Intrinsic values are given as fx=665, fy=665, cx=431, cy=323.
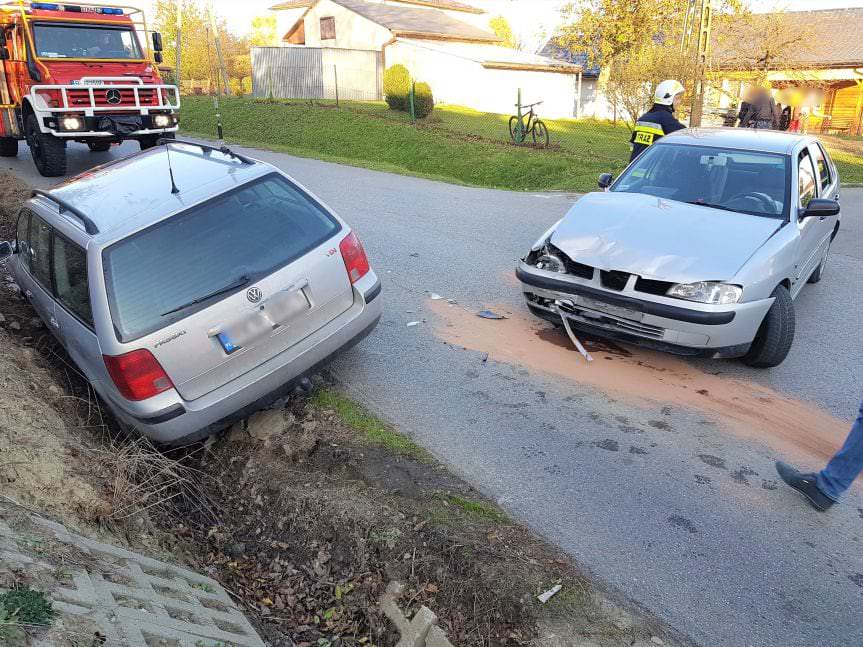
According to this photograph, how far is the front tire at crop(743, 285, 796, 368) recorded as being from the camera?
4934 millimetres

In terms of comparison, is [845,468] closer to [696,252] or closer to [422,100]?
[696,252]

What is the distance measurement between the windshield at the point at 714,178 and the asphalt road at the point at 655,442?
1309 mm

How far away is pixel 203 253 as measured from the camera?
4.02m

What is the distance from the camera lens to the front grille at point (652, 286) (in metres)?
4.71

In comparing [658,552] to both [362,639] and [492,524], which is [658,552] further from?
[362,639]

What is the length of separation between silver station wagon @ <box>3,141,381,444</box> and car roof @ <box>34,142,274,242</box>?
0.01 m

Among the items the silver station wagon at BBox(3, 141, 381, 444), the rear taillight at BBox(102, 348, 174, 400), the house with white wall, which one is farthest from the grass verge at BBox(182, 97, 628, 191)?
the rear taillight at BBox(102, 348, 174, 400)

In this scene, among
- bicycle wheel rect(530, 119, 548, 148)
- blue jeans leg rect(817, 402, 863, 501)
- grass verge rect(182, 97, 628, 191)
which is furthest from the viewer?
bicycle wheel rect(530, 119, 548, 148)

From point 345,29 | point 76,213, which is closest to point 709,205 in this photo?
point 76,213

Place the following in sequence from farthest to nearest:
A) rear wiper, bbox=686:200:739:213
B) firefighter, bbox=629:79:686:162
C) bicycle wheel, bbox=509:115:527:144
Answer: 1. bicycle wheel, bbox=509:115:527:144
2. firefighter, bbox=629:79:686:162
3. rear wiper, bbox=686:200:739:213

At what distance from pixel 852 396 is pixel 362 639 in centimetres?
387

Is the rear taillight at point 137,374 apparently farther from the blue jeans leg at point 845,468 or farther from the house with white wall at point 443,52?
the house with white wall at point 443,52

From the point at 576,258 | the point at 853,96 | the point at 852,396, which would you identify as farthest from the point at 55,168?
the point at 853,96

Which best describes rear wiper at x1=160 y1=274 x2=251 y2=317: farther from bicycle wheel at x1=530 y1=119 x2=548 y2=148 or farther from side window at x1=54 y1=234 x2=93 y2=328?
bicycle wheel at x1=530 y1=119 x2=548 y2=148
